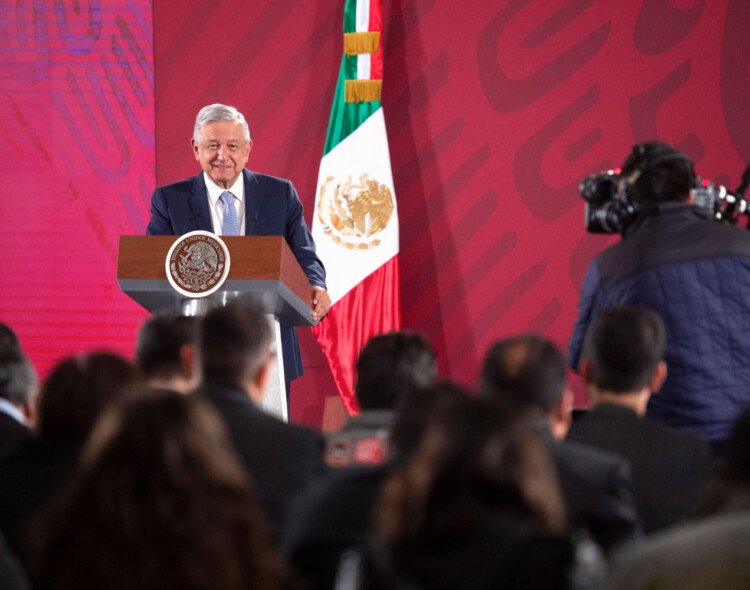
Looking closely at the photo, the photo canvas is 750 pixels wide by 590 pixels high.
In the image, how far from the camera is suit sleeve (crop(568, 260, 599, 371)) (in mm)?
2834

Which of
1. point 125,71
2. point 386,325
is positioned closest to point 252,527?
point 386,325

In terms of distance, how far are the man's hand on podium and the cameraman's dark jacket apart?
1.05 m

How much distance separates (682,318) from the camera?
8.80 ft

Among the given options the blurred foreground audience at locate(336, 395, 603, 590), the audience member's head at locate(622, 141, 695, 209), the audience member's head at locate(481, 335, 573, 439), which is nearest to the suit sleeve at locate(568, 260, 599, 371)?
the audience member's head at locate(622, 141, 695, 209)

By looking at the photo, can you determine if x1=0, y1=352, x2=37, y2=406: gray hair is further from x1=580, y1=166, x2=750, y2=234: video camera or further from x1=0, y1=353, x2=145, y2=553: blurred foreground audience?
x1=580, y1=166, x2=750, y2=234: video camera

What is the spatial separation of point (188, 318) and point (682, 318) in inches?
57.1

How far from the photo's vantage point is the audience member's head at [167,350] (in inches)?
84.7

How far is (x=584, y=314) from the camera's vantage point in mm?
2873

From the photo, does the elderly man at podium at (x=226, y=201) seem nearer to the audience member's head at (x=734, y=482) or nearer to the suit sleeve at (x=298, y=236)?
the suit sleeve at (x=298, y=236)

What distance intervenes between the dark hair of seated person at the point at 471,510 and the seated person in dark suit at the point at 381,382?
753mm

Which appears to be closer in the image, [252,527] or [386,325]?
[252,527]

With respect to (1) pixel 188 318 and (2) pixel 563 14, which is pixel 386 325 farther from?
(1) pixel 188 318

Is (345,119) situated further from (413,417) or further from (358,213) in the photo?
(413,417)

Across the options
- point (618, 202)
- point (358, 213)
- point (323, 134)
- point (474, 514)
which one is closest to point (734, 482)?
point (474, 514)
